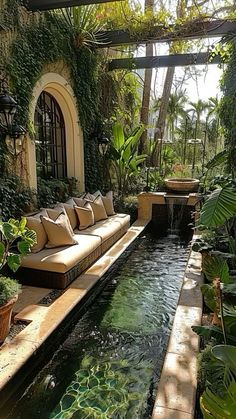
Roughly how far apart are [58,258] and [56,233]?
0.51 m

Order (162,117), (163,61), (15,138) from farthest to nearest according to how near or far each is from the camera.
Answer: (162,117) → (163,61) → (15,138)

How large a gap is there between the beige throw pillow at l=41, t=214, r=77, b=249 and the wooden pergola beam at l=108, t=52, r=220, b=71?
4.65 metres

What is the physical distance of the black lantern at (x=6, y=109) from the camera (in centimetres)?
434

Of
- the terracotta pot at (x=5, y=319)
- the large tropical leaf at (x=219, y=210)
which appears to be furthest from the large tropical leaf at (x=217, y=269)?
the terracotta pot at (x=5, y=319)

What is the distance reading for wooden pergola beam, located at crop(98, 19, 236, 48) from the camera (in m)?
5.62

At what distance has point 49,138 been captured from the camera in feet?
22.2

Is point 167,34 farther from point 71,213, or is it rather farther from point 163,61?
point 71,213

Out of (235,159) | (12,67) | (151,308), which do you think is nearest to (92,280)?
(151,308)

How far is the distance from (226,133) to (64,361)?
4.05 m

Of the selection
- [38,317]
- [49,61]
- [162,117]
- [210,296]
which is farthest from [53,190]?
[162,117]

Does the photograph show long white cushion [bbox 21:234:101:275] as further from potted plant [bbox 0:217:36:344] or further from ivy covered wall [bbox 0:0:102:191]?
ivy covered wall [bbox 0:0:102:191]

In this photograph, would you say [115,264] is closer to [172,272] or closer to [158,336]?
[172,272]

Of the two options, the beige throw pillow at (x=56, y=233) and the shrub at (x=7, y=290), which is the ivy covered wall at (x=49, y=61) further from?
the shrub at (x=7, y=290)

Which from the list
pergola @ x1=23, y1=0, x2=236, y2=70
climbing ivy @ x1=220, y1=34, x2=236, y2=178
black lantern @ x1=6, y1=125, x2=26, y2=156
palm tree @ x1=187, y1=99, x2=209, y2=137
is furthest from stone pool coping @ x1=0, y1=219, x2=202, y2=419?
palm tree @ x1=187, y1=99, x2=209, y2=137
